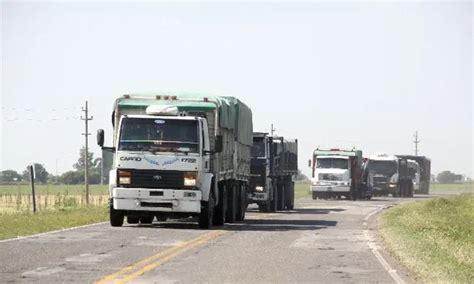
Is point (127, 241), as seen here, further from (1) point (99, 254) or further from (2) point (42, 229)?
(2) point (42, 229)

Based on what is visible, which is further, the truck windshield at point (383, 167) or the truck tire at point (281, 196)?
the truck windshield at point (383, 167)

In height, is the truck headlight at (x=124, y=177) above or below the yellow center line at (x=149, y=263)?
above

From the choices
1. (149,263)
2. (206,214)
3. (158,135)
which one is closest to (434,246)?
(149,263)

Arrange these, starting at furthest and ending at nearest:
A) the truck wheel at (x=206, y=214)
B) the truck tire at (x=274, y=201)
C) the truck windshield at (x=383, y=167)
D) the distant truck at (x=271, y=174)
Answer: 1. the truck windshield at (x=383, y=167)
2. the truck tire at (x=274, y=201)
3. the distant truck at (x=271, y=174)
4. the truck wheel at (x=206, y=214)

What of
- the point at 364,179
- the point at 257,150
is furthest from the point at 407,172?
the point at 257,150

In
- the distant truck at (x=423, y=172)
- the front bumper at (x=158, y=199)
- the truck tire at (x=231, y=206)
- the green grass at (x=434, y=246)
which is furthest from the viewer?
the distant truck at (x=423, y=172)

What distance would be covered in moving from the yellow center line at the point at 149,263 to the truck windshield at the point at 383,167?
5526 cm

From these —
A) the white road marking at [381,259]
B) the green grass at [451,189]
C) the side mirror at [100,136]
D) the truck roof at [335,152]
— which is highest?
Answer: the truck roof at [335,152]

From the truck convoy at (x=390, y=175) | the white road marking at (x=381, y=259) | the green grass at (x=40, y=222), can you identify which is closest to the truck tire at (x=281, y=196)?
the green grass at (x=40, y=222)

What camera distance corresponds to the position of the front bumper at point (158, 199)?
28234mm

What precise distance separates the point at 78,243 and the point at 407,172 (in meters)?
63.3

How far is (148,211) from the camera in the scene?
2838cm

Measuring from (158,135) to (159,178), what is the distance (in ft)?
3.58

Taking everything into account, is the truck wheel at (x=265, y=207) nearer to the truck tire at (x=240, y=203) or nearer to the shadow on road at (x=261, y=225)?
the shadow on road at (x=261, y=225)
